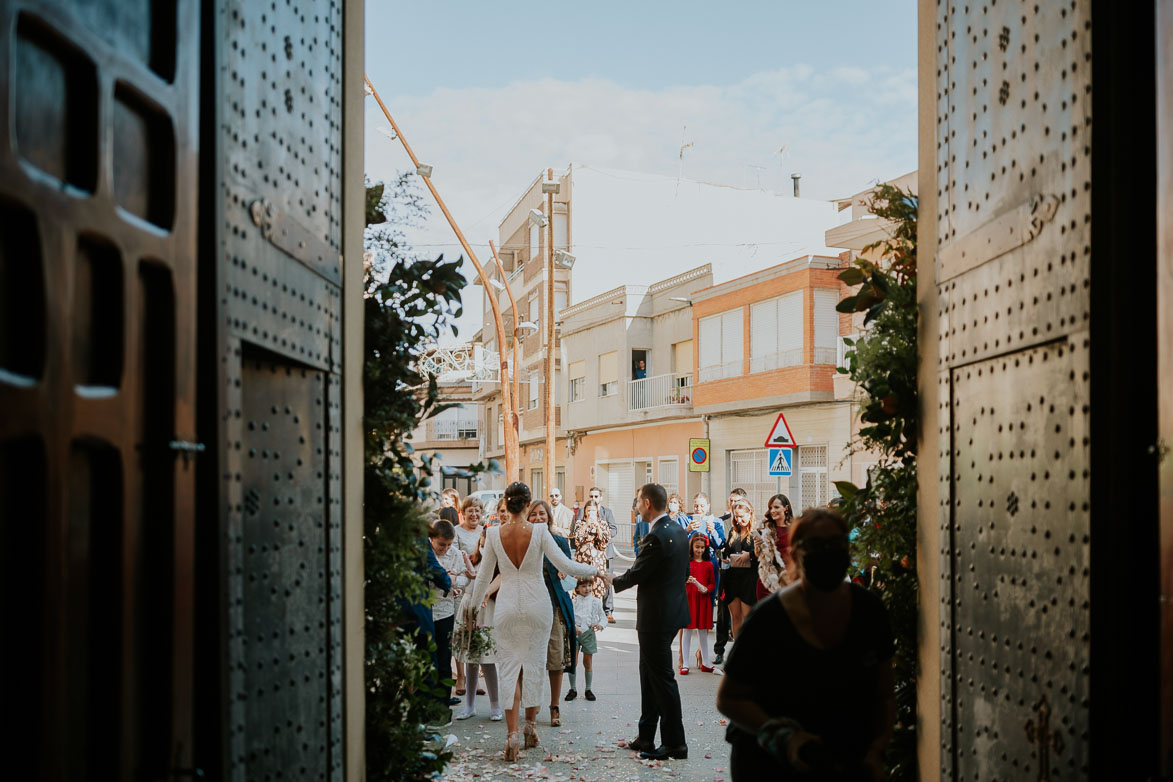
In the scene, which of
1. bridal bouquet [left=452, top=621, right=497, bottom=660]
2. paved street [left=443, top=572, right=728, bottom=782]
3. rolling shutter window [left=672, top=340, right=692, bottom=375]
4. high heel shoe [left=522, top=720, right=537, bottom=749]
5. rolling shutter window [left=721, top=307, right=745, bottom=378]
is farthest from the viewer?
rolling shutter window [left=672, top=340, right=692, bottom=375]

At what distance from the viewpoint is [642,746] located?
342 inches

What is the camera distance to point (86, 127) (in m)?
2.56

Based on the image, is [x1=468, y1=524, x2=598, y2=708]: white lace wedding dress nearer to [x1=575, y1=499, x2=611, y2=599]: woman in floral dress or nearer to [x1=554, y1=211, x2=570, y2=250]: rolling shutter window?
[x1=575, y1=499, x2=611, y2=599]: woman in floral dress

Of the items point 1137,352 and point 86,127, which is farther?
point 1137,352

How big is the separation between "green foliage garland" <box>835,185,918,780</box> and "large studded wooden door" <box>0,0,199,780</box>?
382 centimetres

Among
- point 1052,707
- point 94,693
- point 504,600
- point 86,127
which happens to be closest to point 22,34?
point 86,127

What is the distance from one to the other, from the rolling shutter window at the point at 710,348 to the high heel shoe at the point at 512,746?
25848mm

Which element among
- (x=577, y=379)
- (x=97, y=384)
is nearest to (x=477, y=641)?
(x=97, y=384)

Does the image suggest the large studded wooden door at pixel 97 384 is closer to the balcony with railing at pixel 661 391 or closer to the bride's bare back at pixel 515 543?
the bride's bare back at pixel 515 543

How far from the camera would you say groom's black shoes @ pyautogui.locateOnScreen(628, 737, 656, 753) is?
8648mm

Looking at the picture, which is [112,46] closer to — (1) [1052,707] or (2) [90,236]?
(2) [90,236]

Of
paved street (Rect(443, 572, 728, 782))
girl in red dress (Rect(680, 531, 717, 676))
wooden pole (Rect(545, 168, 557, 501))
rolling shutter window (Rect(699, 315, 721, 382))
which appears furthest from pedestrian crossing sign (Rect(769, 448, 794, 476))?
rolling shutter window (Rect(699, 315, 721, 382))

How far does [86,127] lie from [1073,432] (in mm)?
3001

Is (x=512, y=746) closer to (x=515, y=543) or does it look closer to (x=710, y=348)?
(x=515, y=543)
